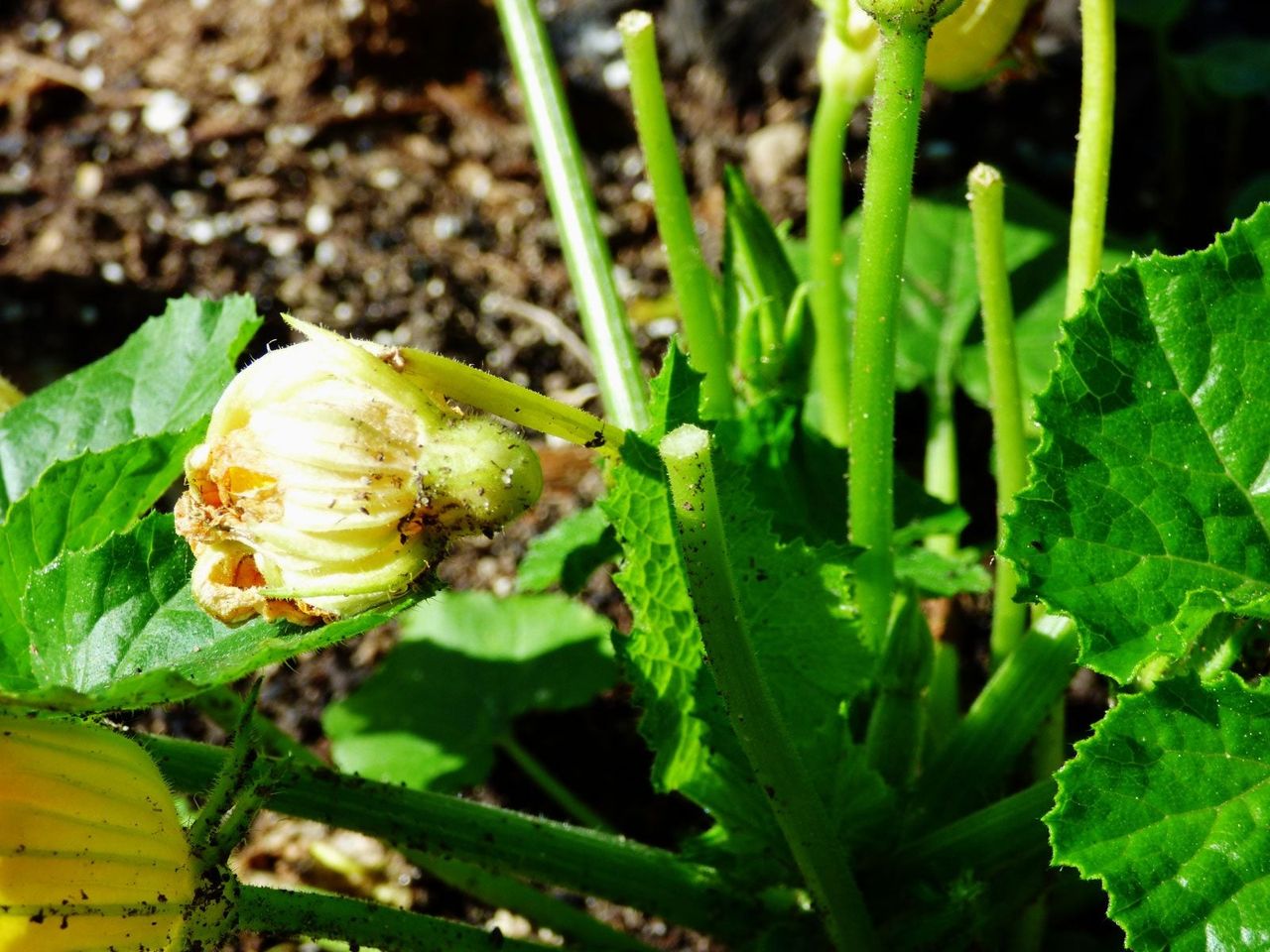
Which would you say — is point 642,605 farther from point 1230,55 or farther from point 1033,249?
point 1230,55

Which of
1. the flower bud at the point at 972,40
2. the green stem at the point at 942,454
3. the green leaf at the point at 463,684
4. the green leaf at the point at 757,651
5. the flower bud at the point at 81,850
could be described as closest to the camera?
the flower bud at the point at 81,850

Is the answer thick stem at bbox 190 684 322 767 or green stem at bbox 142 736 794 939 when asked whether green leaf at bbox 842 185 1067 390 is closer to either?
green stem at bbox 142 736 794 939

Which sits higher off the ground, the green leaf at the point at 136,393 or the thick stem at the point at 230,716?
the green leaf at the point at 136,393

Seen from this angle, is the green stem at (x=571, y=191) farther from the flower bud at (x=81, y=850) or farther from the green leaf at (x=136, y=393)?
the flower bud at (x=81, y=850)

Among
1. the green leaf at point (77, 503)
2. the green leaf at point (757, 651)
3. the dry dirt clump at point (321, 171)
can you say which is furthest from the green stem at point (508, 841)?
the dry dirt clump at point (321, 171)

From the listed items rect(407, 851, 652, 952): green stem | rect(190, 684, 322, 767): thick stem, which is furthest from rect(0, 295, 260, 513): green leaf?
rect(407, 851, 652, 952): green stem

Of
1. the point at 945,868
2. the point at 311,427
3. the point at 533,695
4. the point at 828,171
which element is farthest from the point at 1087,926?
the point at 311,427
